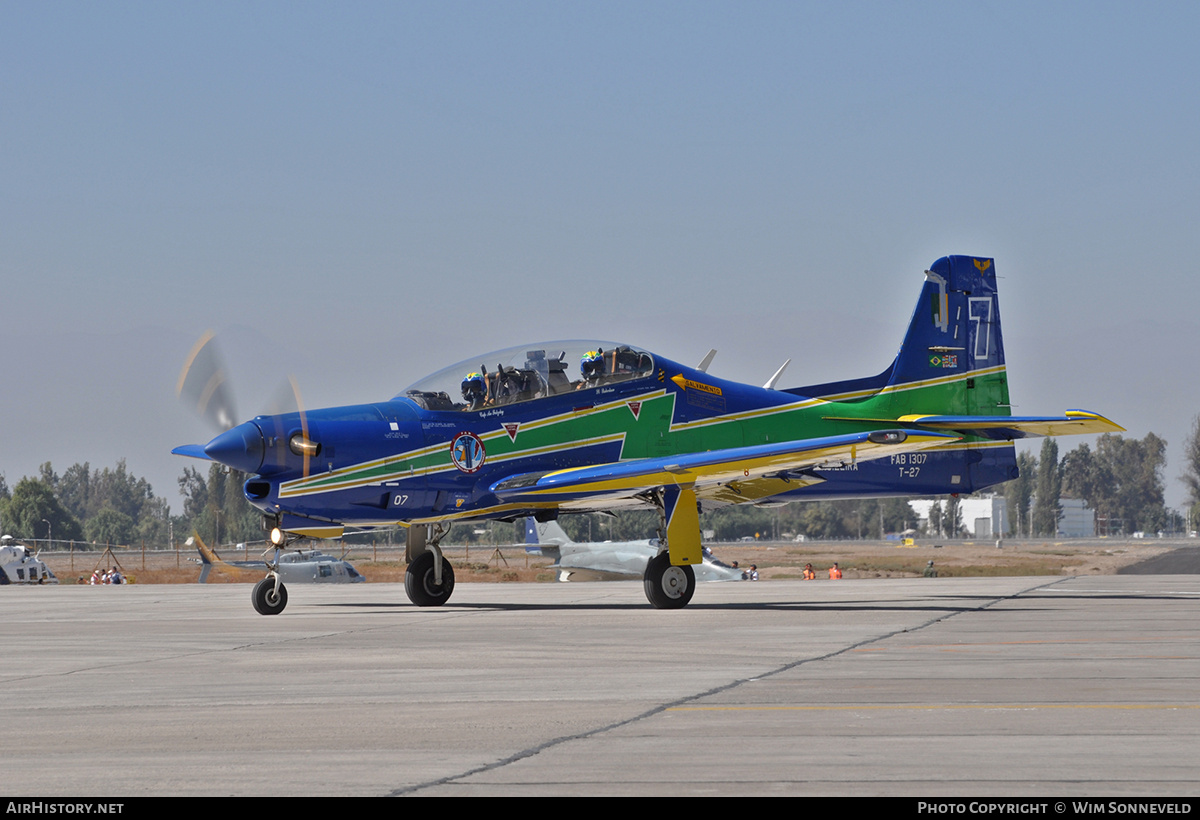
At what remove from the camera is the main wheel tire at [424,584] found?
19031 millimetres

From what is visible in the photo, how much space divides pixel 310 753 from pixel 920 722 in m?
3.16

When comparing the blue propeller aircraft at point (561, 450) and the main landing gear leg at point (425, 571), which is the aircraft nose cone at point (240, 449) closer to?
the blue propeller aircraft at point (561, 450)

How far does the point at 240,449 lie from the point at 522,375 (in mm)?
3975

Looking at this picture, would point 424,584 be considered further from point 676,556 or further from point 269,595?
point 676,556

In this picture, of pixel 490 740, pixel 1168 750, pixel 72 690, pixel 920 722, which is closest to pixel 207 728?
pixel 490 740

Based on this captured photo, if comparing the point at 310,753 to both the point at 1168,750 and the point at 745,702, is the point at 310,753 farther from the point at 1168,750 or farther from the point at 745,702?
the point at 1168,750

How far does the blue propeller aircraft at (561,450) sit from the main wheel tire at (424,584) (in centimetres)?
3

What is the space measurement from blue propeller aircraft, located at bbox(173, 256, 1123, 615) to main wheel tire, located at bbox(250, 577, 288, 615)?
3 cm

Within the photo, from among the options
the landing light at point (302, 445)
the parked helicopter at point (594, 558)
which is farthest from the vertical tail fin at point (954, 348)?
the parked helicopter at point (594, 558)

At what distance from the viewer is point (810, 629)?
13.4 meters

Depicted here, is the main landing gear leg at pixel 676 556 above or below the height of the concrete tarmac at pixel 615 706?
above

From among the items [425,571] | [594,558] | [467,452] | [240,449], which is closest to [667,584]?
[467,452]

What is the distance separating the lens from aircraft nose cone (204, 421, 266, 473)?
16031 mm

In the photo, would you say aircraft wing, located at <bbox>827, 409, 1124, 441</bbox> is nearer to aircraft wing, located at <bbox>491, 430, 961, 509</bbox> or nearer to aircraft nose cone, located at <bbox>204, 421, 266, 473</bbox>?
aircraft wing, located at <bbox>491, 430, 961, 509</bbox>
